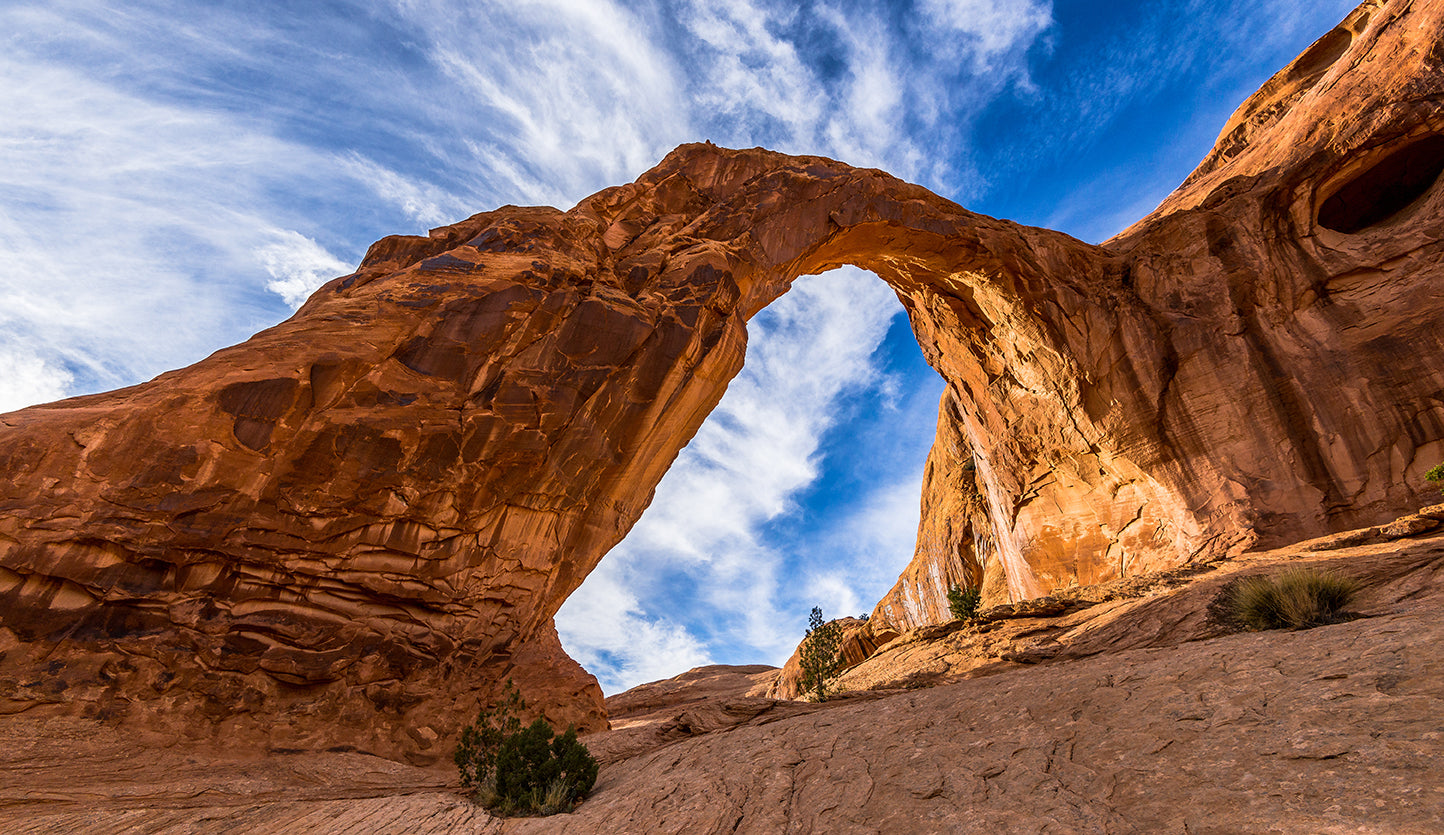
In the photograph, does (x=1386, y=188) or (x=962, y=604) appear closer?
(x=962, y=604)

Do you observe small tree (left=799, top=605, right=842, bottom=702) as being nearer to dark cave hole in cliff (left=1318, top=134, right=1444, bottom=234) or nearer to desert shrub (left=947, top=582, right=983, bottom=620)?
desert shrub (left=947, top=582, right=983, bottom=620)

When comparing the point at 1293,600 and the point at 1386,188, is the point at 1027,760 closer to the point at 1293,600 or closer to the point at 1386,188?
the point at 1293,600

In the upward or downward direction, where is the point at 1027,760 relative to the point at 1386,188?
downward

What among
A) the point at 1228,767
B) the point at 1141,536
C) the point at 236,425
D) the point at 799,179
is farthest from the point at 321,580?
the point at 1141,536

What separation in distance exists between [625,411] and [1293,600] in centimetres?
1351

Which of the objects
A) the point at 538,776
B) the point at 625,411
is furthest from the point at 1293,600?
the point at 625,411

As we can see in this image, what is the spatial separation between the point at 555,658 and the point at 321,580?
18.6ft

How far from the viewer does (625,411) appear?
55.1 ft

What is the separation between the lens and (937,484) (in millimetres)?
36938

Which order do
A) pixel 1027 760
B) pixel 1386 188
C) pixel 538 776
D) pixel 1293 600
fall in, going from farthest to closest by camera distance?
pixel 1386 188
pixel 538 776
pixel 1293 600
pixel 1027 760

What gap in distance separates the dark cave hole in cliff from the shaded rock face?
0.11 metres

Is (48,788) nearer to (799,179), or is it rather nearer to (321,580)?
(321,580)

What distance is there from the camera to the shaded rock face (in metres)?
11.6

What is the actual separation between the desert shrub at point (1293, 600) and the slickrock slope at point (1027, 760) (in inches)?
14.3
